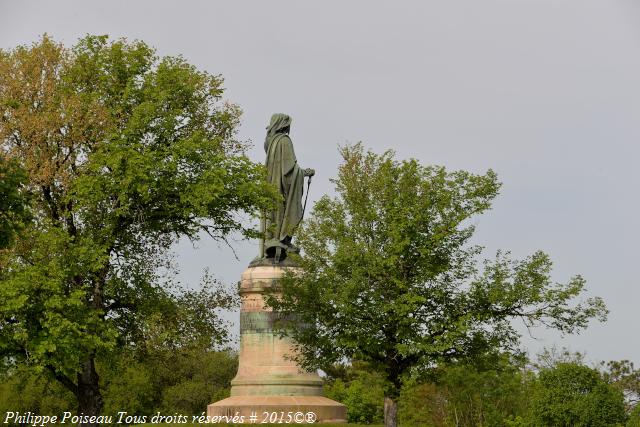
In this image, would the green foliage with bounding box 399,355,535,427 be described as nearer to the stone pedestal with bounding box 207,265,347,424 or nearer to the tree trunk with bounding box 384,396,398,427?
the stone pedestal with bounding box 207,265,347,424

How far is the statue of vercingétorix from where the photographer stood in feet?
108

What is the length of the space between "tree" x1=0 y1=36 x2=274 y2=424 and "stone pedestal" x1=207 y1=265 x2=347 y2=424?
220 cm

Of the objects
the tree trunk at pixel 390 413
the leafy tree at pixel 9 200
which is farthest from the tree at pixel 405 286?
the leafy tree at pixel 9 200

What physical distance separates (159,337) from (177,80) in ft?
24.9

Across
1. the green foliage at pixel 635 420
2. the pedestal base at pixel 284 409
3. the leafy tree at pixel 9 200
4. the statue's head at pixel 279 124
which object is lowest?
the green foliage at pixel 635 420

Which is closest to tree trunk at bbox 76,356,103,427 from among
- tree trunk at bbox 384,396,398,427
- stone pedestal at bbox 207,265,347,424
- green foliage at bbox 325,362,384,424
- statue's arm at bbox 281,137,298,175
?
stone pedestal at bbox 207,265,347,424

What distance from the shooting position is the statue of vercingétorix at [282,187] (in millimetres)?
32812

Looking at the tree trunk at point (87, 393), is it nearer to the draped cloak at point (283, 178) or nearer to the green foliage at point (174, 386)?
the draped cloak at point (283, 178)

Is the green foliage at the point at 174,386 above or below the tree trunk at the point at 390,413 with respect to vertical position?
above

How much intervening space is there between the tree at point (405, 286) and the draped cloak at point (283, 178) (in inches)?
174

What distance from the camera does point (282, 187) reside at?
33719mm

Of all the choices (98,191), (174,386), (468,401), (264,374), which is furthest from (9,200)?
(174,386)

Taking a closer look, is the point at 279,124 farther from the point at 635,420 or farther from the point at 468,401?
the point at 468,401

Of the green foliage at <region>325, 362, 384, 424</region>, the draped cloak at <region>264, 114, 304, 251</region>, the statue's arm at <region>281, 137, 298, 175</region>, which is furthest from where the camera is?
the green foliage at <region>325, 362, 384, 424</region>
